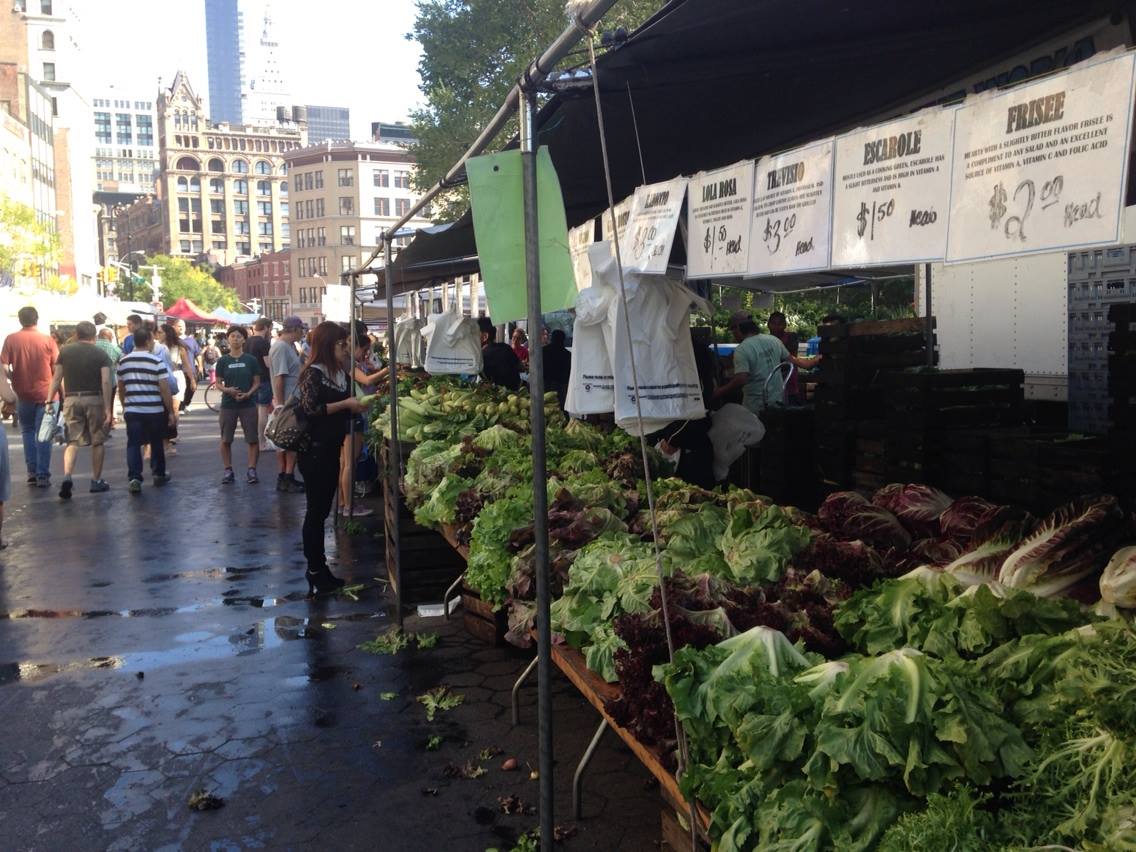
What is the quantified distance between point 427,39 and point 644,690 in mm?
33302

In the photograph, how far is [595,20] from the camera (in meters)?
2.70

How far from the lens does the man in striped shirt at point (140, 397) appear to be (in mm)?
12672

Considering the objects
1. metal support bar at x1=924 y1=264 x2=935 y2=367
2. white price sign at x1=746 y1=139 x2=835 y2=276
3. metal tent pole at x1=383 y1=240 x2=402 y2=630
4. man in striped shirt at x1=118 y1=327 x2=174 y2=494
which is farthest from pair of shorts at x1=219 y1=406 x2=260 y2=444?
white price sign at x1=746 y1=139 x2=835 y2=276

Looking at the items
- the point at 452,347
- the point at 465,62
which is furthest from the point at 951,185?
the point at 465,62

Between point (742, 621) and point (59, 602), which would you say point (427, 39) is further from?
point (742, 621)

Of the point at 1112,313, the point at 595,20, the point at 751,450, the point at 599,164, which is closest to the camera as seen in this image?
the point at 595,20

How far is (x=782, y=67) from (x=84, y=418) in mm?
10578

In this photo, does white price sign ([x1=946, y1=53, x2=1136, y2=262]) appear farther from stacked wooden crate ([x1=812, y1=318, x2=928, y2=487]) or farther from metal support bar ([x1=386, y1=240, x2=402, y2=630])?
metal support bar ([x1=386, y1=240, x2=402, y2=630])

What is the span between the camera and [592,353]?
210 inches

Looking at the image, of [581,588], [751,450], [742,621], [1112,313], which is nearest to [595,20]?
[742,621]

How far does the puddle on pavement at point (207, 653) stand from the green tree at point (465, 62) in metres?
24.0

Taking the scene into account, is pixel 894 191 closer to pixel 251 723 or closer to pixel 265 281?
pixel 251 723

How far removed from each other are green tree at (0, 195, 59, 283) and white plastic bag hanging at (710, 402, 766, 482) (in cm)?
4420

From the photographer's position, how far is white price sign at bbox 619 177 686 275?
15.4 ft
